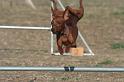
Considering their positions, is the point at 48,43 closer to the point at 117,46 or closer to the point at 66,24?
the point at 117,46

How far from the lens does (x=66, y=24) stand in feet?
39.2

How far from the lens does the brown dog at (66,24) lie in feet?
38.7

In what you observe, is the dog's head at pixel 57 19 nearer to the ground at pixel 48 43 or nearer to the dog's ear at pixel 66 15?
the dog's ear at pixel 66 15

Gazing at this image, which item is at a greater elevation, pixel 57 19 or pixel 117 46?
pixel 57 19

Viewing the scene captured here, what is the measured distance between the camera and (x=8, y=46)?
584 inches

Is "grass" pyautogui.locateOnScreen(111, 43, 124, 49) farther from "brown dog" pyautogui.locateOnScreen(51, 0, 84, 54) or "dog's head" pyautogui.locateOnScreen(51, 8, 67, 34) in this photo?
"dog's head" pyautogui.locateOnScreen(51, 8, 67, 34)

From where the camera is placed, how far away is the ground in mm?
9461

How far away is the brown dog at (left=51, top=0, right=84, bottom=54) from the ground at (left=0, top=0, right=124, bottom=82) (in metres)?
0.41

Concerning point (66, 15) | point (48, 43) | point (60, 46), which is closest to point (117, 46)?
point (48, 43)

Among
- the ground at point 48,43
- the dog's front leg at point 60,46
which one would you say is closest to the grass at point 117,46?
the ground at point 48,43

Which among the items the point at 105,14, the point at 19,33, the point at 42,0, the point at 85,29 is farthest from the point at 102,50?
the point at 42,0

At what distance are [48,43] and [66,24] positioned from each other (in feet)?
12.5

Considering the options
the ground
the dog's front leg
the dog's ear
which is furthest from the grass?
the dog's ear

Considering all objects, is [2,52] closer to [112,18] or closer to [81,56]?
[81,56]
